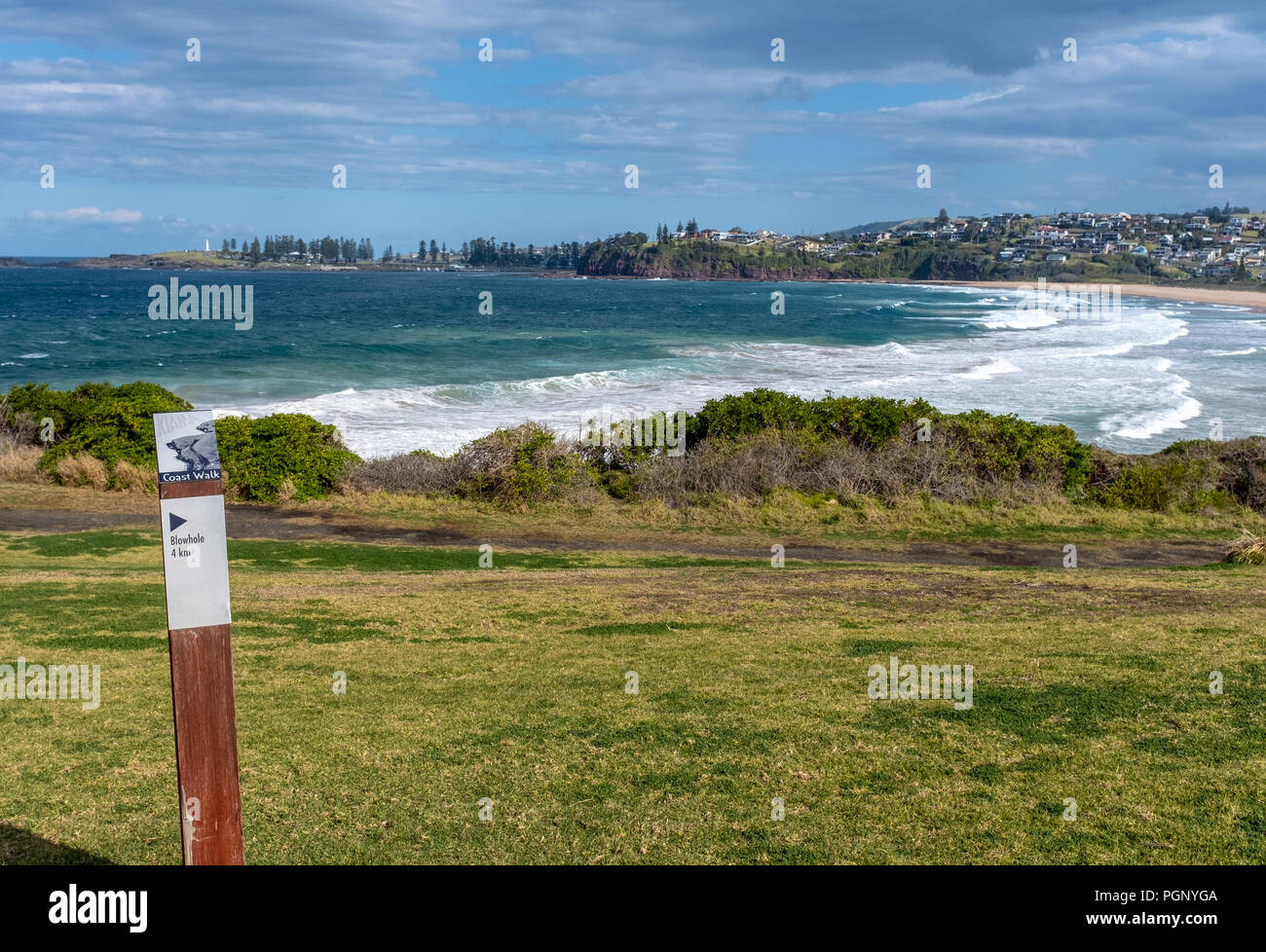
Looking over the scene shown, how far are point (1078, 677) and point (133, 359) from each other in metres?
57.2

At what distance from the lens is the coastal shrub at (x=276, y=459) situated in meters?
21.5

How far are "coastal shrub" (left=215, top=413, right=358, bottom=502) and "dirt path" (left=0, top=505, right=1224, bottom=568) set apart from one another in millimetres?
1715

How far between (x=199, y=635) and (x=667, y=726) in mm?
4833

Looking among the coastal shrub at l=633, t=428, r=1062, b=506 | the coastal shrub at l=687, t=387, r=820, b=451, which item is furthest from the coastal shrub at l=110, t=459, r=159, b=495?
the coastal shrub at l=687, t=387, r=820, b=451

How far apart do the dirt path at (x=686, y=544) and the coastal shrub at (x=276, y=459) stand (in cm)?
172

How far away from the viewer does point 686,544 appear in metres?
18.7

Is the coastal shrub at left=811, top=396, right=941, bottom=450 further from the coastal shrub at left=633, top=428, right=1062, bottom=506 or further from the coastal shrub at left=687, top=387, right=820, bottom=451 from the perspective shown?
the coastal shrub at left=633, top=428, right=1062, bottom=506

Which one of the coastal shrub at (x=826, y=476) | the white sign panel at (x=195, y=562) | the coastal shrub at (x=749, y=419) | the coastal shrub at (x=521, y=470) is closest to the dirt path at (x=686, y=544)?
the coastal shrub at (x=521, y=470)

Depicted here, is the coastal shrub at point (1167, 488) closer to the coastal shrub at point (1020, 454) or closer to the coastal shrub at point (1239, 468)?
the coastal shrub at point (1239, 468)

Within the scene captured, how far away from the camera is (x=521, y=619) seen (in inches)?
489
